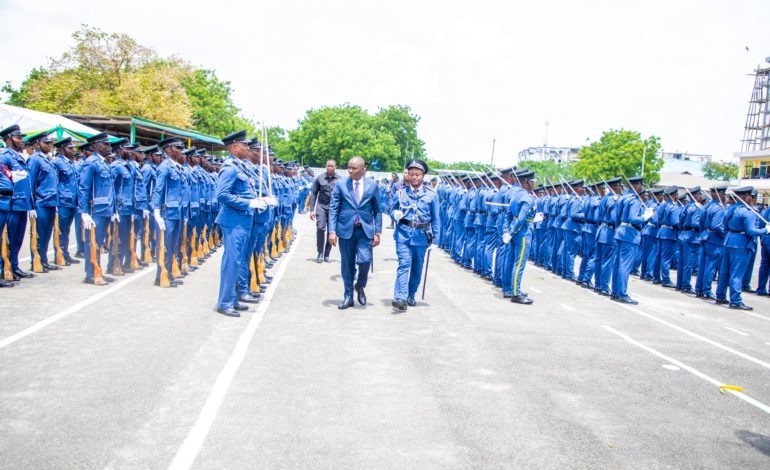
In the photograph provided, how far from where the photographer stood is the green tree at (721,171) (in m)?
104

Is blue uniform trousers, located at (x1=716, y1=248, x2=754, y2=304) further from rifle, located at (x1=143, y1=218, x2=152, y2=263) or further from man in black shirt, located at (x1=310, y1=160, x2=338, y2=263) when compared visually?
rifle, located at (x1=143, y1=218, x2=152, y2=263)

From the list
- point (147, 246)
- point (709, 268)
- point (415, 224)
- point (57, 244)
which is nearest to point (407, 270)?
point (415, 224)

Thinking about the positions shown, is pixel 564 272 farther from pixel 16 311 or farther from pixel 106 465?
pixel 106 465

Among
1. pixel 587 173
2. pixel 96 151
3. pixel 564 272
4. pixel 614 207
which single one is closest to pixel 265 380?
pixel 96 151

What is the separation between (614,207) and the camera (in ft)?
39.6

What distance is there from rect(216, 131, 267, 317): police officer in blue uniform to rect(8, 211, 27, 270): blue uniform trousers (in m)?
3.79

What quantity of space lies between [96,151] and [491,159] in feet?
193

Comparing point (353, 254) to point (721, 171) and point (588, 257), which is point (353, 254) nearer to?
point (588, 257)

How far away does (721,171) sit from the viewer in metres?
107

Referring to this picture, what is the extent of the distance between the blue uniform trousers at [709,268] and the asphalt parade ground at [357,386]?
4018 mm

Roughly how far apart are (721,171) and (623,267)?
109380 millimetres

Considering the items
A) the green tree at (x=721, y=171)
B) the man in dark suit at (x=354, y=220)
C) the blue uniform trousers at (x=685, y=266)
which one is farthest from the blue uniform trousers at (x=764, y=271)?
the green tree at (x=721, y=171)

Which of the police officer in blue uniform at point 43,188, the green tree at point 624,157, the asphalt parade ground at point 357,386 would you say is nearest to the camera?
the asphalt parade ground at point 357,386

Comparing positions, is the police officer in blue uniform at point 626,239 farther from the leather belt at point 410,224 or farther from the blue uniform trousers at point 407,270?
the leather belt at point 410,224
